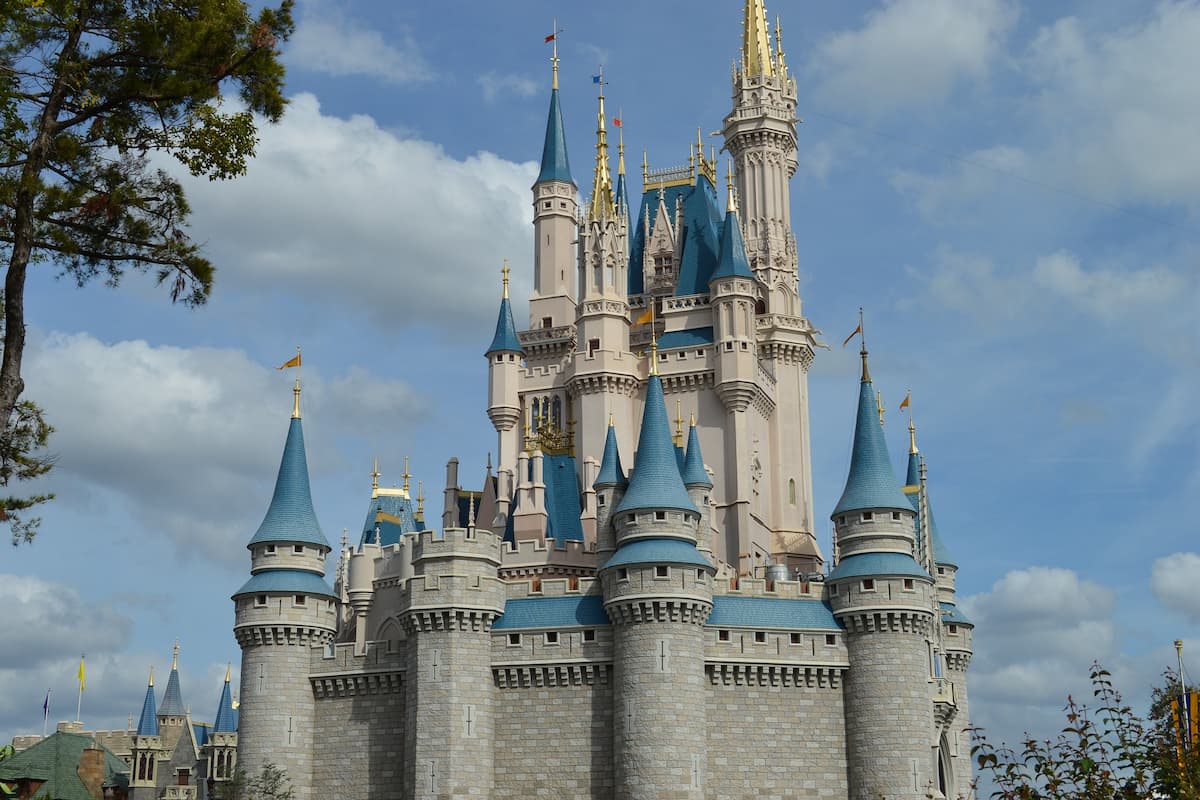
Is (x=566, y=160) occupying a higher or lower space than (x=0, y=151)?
higher

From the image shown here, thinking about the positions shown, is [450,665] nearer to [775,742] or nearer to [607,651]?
[607,651]

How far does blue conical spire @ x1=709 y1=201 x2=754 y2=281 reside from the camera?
201ft

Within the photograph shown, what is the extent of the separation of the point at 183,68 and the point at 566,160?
140 feet

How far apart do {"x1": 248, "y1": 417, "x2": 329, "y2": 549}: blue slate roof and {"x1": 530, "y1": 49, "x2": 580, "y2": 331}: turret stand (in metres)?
16.4

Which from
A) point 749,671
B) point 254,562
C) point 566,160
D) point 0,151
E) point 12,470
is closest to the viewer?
point 0,151

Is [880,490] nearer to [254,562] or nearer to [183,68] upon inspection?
[254,562]

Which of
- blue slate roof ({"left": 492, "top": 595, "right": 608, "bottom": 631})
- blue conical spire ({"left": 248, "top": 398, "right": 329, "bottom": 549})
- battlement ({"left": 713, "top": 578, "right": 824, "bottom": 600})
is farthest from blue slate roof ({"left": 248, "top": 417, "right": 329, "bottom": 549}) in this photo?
battlement ({"left": 713, "top": 578, "right": 824, "bottom": 600})

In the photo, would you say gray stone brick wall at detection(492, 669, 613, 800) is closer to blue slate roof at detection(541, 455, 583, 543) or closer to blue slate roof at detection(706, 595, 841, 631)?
blue slate roof at detection(706, 595, 841, 631)

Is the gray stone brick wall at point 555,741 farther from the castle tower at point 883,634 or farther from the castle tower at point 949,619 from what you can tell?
the castle tower at point 949,619

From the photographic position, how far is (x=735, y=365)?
196 ft

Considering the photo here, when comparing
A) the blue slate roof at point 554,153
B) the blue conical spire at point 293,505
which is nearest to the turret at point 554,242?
the blue slate roof at point 554,153

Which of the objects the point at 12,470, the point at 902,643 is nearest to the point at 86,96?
the point at 12,470

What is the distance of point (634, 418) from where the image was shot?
199ft

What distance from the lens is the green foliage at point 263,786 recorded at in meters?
44.3
